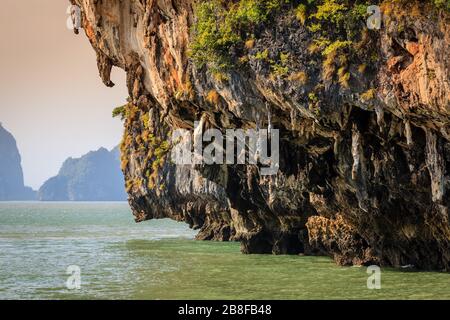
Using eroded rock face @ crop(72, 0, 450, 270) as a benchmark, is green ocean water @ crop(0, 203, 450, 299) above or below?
below

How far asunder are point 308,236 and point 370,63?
1824cm

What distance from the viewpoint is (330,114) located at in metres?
24.7

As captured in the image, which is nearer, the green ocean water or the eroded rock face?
the eroded rock face

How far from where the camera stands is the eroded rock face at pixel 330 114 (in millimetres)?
22188

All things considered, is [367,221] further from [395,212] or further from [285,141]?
[285,141]

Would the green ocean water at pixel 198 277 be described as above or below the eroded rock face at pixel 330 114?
below

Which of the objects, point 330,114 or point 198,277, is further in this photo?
point 198,277

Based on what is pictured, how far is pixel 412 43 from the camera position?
2156 cm

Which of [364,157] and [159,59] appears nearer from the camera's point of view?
[364,157]

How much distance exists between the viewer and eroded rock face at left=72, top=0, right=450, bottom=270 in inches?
874

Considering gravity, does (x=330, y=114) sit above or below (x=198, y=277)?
above

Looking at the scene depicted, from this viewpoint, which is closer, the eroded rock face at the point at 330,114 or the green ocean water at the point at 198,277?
the eroded rock face at the point at 330,114

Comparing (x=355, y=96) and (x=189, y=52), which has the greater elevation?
Answer: (x=189, y=52)

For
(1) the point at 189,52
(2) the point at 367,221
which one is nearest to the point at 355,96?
(1) the point at 189,52
